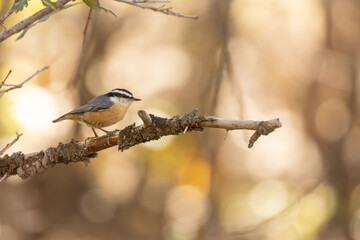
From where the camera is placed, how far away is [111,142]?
3.64 metres

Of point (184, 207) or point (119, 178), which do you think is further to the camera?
point (184, 207)

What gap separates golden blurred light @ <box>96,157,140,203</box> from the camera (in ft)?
32.5

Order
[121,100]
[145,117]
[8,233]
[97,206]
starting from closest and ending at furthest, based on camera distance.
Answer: [145,117]
[121,100]
[8,233]
[97,206]

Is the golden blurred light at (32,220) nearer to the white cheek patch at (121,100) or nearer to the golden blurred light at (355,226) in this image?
the white cheek patch at (121,100)

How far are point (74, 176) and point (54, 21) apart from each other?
3.02 meters

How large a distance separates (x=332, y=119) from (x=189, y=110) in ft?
9.00

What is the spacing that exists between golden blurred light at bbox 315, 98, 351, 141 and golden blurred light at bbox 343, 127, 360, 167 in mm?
164

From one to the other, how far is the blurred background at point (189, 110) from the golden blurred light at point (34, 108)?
0.03 meters

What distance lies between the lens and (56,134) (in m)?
8.76

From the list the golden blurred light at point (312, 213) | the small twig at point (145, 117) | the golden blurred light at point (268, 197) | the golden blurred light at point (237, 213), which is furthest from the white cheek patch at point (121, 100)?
the golden blurred light at point (237, 213)

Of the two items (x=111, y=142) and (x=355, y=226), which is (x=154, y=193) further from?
(x=111, y=142)

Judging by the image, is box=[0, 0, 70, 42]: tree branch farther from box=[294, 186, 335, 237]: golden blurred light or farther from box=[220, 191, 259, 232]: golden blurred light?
box=[220, 191, 259, 232]: golden blurred light

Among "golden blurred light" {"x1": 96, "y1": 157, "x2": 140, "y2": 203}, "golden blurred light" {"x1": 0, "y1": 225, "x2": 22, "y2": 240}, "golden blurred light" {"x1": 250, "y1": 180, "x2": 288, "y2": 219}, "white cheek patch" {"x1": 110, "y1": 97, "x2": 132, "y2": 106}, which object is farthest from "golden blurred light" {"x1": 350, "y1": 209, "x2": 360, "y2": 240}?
"golden blurred light" {"x1": 0, "y1": 225, "x2": 22, "y2": 240}

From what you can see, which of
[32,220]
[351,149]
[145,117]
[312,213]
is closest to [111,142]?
[145,117]
